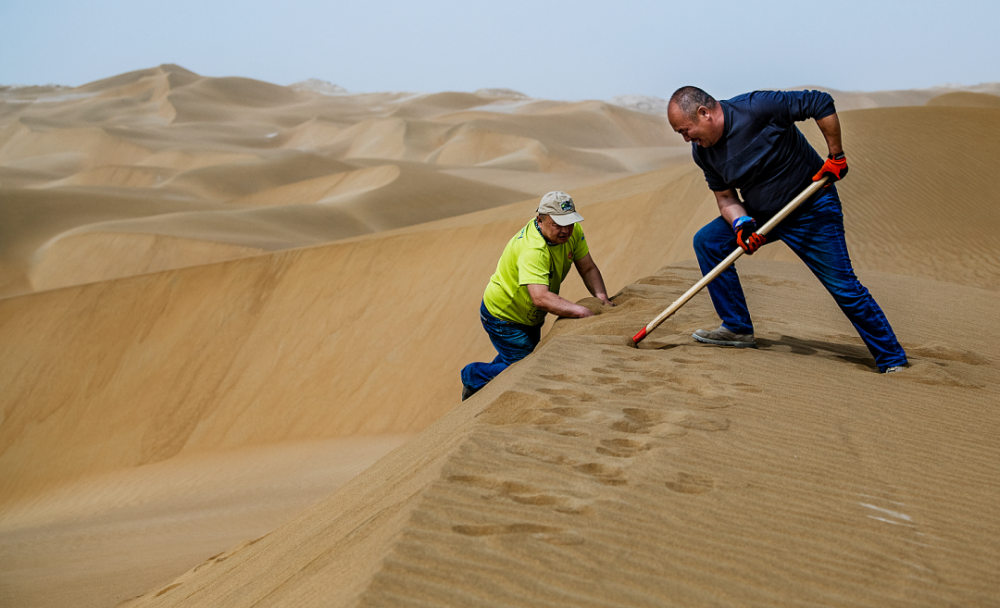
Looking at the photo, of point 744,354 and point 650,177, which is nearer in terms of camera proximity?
point 744,354

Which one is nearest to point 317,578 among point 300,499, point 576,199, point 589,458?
point 589,458

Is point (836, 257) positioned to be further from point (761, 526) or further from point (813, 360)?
point (761, 526)

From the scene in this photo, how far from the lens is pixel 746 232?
427 cm

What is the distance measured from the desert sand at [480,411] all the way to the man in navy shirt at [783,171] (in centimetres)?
42

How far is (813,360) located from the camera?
4.54m

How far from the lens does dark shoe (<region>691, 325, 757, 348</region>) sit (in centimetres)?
474

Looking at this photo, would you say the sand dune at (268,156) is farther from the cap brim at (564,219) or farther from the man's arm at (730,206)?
the man's arm at (730,206)

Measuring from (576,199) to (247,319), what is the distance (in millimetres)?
7127

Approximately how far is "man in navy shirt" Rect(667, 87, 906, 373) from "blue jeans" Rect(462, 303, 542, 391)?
1712 mm

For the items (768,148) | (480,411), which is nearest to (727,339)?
(768,148)

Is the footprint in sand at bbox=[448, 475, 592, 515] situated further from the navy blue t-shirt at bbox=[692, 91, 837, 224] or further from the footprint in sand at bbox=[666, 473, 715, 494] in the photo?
the navy blue t-shirt at bbox=[692, 91, 837, 224]

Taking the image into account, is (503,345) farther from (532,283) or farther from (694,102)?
(694,102)

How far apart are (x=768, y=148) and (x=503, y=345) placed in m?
2.27

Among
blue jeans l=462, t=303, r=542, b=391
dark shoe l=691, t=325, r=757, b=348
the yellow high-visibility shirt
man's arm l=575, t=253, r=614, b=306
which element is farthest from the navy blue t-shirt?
blue jeans l=462, t=303, r=542, b=391
